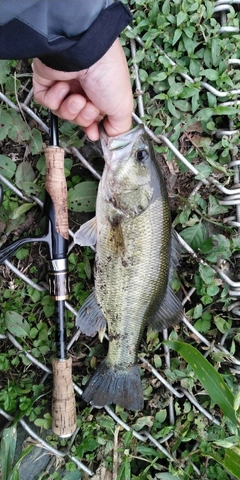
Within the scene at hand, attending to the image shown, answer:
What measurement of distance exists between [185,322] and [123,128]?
1238 mm

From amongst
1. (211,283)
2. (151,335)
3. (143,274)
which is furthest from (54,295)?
(211,283)

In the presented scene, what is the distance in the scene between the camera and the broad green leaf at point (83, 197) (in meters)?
2.55

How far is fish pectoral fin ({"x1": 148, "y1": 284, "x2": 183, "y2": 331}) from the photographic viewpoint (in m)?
2.52

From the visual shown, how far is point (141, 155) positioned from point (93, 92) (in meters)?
0.43

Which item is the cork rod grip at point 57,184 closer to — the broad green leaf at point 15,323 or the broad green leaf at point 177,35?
the broad green leaf at point 15,323

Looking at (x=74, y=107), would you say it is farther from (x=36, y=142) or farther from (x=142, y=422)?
(x=142, y=422)

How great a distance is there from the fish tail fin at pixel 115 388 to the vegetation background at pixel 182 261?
0.51ft

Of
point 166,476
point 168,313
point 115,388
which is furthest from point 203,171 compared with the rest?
point 166,476

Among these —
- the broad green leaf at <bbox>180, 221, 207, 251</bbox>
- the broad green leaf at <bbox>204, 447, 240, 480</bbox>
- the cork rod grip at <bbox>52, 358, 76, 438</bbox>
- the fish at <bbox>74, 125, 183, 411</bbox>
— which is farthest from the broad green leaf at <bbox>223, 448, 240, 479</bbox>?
the broad green leaf at <bbox>180, 221, 207, 251</bbox>

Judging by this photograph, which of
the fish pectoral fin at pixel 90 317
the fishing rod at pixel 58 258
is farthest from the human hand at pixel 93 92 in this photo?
the fish pectoral fin at pixel 90 317

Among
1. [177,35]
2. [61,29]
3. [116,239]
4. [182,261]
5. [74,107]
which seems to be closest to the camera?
[61,29]

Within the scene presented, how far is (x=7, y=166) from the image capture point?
2.50 m

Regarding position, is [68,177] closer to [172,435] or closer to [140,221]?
[140,221]

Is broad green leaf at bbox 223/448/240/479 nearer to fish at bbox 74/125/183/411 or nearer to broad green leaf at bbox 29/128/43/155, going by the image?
fish at bbox 74/125/183/411
